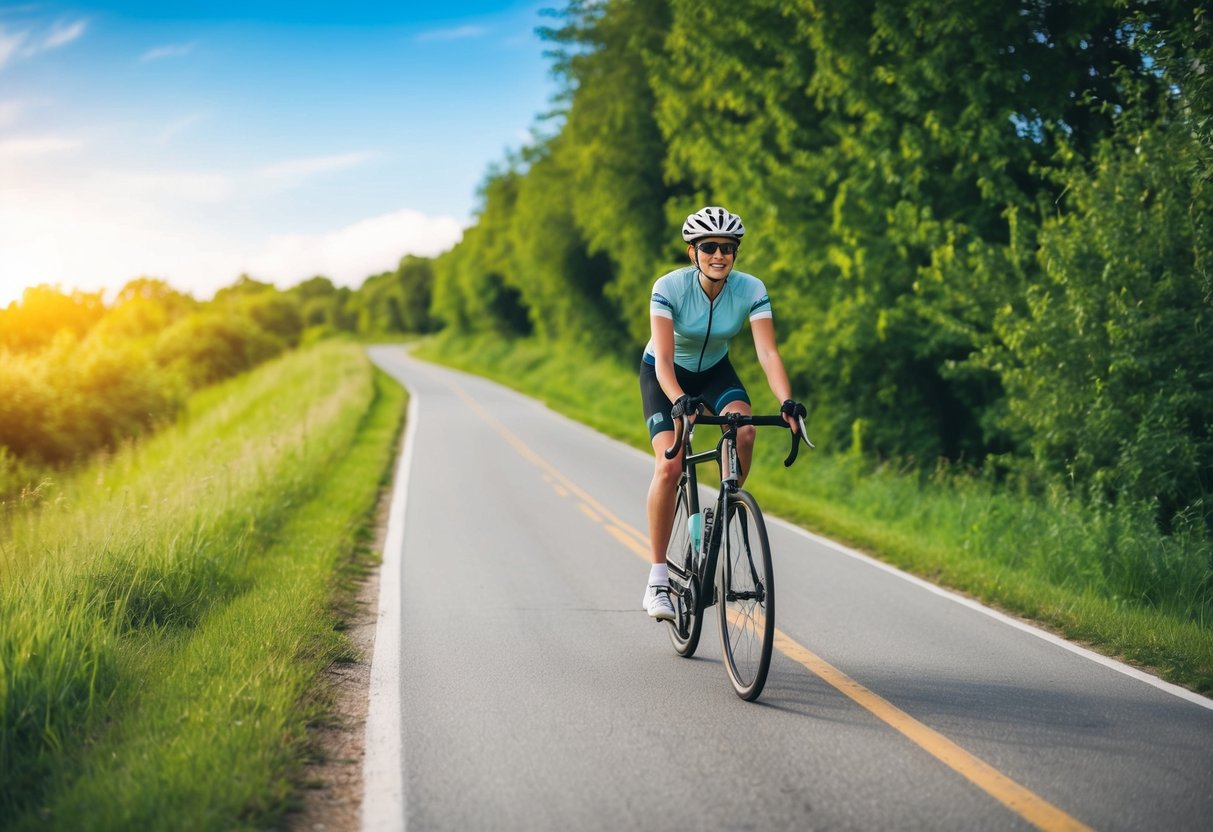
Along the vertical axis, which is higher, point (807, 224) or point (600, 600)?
point (807, 224)

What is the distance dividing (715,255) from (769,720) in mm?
2408

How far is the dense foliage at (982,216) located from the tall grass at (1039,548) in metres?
0.46

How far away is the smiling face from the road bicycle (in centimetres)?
80

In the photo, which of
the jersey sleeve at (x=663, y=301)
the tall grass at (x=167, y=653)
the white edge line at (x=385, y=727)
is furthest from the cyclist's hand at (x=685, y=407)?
the tall grass at (x=167, y=653)

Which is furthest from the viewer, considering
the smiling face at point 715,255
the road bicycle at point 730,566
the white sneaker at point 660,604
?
the white sneaker at point 660,604

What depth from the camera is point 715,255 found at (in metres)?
5.15

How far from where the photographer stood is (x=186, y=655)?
5176 mm

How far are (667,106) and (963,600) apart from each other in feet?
44.6

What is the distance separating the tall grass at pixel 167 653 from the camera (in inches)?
138

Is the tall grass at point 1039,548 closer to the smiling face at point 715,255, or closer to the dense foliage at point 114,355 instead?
the smiling face at point 715,255

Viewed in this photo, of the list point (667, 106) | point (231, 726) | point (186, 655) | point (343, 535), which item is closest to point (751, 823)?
point (231, 726)

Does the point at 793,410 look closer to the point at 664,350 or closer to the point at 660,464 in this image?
the point at 664,350

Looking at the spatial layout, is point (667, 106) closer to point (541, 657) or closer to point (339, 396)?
point (339, 396)

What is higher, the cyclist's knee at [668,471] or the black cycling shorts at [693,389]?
the black cycling shorts at [693,389]
